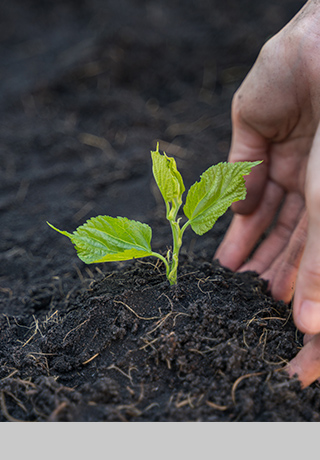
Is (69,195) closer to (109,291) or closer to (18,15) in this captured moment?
(109,291)

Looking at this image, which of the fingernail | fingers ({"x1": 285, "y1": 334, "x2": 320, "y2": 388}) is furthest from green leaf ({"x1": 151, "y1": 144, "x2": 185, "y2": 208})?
fingers ({"x1": 285, "y1": 334, "x2": 320, "y2": 388})

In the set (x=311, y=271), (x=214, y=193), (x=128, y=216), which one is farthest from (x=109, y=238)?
(x=128, y=216)

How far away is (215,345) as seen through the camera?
1.55 m

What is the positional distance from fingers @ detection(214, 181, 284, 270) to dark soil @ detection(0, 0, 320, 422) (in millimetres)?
205

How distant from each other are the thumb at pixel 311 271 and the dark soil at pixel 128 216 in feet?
0.68

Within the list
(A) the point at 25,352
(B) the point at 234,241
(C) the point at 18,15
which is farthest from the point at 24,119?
(A) the point at 25,352

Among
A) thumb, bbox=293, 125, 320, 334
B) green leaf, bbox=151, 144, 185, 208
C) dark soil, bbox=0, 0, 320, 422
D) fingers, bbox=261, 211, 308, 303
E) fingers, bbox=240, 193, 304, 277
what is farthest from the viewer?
fingers, bbox=240, 193, 304, 277

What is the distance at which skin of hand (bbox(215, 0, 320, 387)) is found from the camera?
1.99m

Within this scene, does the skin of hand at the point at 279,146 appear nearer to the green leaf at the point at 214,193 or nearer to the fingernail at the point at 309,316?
the fingernail at the point at 309,316

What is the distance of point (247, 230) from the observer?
235 centimetres

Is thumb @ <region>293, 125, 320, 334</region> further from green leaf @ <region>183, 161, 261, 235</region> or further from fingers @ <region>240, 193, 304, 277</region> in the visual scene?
fingers @ <region>240, 193, 304, 277</region>

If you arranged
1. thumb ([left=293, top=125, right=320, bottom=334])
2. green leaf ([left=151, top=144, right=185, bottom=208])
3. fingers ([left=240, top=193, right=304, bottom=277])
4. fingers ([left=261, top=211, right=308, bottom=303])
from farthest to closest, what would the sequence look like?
fingers ([left=240, top=193, right=304, bottom=277]), fingers ([left=261, top=211, right=308, bottom=303]), green leaf ([left=151, top=144, right=185, bottom=208]), thumb ([left=293, top=125, right=320, bottom=334])

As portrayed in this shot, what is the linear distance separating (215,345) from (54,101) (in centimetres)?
278

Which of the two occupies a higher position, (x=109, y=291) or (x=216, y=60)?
(x=216, y=60)
